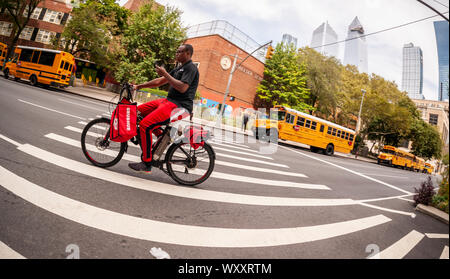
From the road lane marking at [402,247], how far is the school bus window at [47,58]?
75.4 ft

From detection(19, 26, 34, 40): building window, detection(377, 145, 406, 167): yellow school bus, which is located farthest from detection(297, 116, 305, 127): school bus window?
detection(19, 26, 34, 40): building window

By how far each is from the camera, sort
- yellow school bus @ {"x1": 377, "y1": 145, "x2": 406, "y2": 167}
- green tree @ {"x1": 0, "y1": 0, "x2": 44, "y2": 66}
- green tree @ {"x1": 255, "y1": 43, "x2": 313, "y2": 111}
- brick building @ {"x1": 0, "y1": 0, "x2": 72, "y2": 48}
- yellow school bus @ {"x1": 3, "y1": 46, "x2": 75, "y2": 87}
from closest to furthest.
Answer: yellow school bus @ {"x1": 3, "y1": 46, "x2": 75, "y2": 87} < green tree @ {"x1": 0, "y1": 0, "x2": 44, "y2": 66} < yellow school bus @ {"x1": 377, "y1": 145, "x2": 406, "y2": 167} < green tree @ {"x1": 255, "y1": 43, "x2": 313, "y2": 111} < brick building @ {"x1": 0, "y1": 0, "x2": 72, "y2": 48}

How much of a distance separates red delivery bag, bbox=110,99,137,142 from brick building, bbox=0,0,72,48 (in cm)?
4847

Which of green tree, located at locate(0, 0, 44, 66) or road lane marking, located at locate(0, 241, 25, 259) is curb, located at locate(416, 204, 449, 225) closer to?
road lane marking, located at locate(0, 241, 25, 259)

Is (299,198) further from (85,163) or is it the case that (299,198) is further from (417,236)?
(85,163)

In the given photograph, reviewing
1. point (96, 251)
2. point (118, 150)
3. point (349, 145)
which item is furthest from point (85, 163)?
point (349, 145)

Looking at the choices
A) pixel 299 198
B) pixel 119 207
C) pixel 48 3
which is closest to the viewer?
pixel 119 207

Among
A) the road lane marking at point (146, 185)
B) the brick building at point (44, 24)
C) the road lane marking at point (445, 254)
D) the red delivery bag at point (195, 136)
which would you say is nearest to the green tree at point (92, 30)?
the brick building at point (44, 24)

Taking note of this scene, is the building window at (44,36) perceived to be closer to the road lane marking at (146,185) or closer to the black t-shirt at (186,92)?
the road lane marking at (146,185)

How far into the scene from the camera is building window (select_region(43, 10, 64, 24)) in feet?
126

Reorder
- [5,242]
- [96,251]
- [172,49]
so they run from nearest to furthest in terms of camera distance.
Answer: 1. [5,242]
2. [96,251]
3. [172,49]

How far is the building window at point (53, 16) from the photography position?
3834 centimetres

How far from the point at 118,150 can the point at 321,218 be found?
3.73 metres

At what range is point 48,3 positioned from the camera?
38562mm
